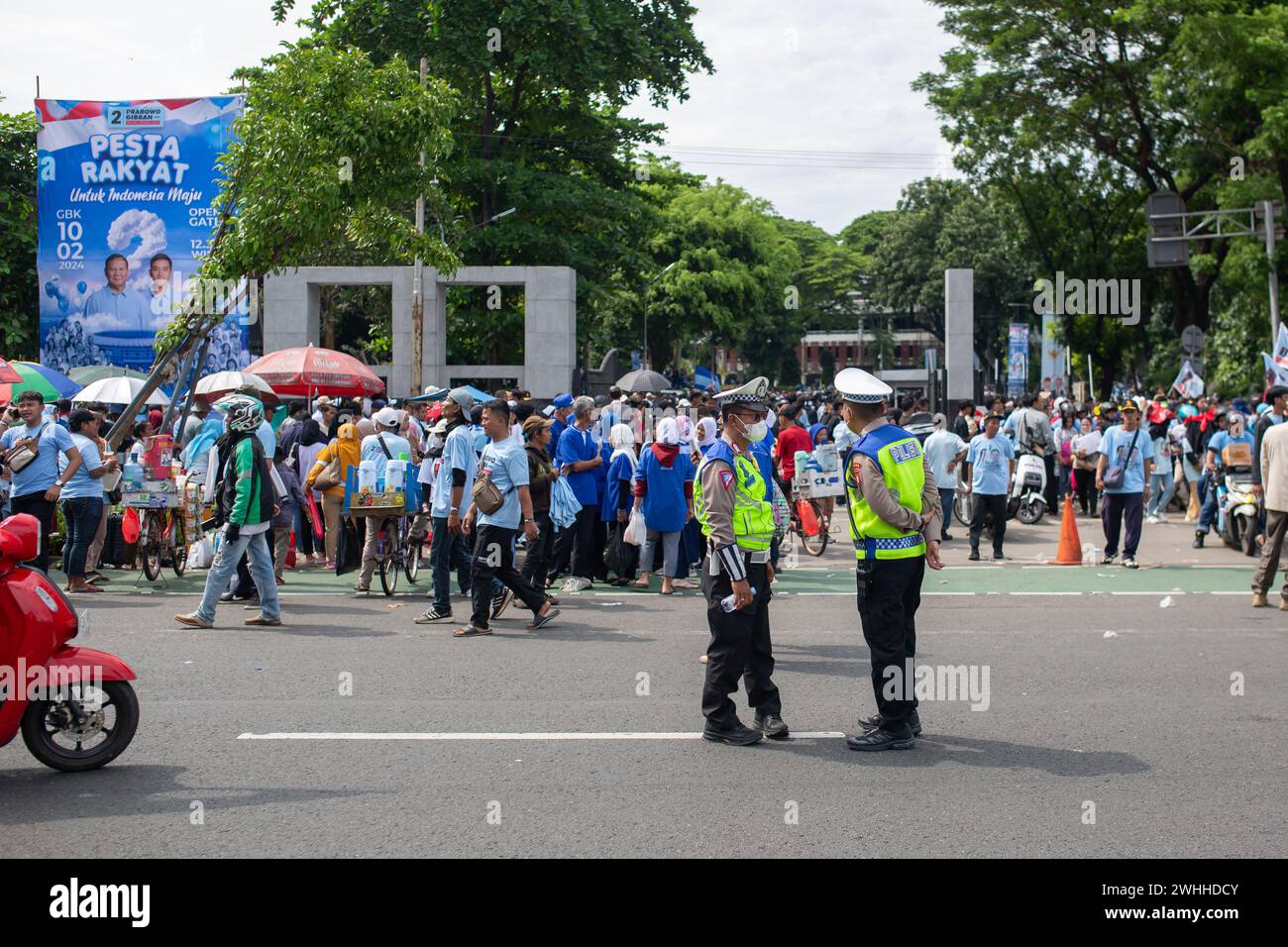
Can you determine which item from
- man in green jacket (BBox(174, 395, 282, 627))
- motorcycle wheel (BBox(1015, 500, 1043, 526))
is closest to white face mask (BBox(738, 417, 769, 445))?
man in green jacket (BBox(174, 395, 282, 627))

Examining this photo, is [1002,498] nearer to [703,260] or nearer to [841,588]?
[841,588]

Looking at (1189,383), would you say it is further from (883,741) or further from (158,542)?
(883,741)

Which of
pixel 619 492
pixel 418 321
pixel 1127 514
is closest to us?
pixel 619 492

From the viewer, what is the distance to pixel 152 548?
14.5m

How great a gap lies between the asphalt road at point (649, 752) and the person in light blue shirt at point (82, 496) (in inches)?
Result: 72.9

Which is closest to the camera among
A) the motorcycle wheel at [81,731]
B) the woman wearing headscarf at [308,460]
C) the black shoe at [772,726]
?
the motorcycle wheel at [81,731]

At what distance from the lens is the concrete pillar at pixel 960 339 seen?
31066mm

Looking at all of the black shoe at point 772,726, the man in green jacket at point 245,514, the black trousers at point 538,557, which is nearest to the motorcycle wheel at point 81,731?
the black shoe at point 772,726

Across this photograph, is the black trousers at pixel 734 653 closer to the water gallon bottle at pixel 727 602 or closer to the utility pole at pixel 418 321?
the water gallon bottle at pixel 727 602

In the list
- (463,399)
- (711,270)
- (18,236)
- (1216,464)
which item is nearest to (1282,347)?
(1216,464)

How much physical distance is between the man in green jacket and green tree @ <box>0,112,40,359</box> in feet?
83.9

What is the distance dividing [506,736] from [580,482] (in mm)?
7140

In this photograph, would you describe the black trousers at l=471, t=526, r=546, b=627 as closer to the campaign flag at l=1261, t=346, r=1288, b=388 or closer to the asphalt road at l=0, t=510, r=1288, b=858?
the asphalt road at l=0, t=510, r=1288, b=858
